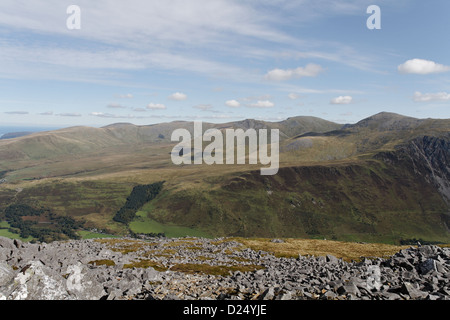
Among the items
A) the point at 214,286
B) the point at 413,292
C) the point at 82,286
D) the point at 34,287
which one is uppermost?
the point at 34,287

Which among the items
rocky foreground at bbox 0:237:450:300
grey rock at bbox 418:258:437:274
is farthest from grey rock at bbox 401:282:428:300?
grey rock at bbox 418:258:437:274

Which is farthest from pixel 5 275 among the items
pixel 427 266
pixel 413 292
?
pixel 427 266

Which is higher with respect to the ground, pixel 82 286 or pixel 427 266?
pixel 82 286

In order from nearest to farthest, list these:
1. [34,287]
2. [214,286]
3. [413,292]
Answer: [34,287]
[413,292]
[214,286]

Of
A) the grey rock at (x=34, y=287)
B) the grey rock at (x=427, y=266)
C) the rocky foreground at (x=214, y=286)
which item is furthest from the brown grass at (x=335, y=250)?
the grey rock at (x=34, y=287)

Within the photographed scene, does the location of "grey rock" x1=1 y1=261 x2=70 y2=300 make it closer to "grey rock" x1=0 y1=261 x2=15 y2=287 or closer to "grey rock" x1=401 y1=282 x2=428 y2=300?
"grey rock" x1=0 y1=261 x2=15 y2=287

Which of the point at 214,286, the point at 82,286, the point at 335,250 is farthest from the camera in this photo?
the point at 335,250

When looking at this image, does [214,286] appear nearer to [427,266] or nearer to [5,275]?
[5,275]

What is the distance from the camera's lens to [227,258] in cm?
6359
